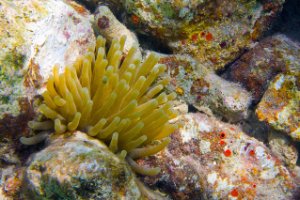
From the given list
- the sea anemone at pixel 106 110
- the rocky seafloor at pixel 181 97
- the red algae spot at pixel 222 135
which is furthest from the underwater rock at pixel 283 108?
the sea anemone at pixel 106 110


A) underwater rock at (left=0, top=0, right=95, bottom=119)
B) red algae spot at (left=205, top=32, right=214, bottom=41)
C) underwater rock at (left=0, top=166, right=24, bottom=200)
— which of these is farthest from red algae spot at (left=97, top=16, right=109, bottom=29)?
underwater rock at (left=0, top=166, right=24, bottom=200)

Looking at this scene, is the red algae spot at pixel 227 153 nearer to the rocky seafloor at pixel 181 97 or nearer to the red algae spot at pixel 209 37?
the rocky seafloor at pixel 181 97

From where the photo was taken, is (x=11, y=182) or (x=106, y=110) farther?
Answer: (x=106, y=110)

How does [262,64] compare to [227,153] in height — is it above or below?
above

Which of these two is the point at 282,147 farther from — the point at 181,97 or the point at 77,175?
the point at 77,175

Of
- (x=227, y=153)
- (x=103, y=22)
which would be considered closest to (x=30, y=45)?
(x=103, y=22)

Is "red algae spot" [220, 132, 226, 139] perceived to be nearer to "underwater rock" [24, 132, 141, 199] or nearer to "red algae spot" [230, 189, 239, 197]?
"red algae spot" [230, 189, 239, 197]

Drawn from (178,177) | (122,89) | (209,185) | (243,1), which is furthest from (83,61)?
(243,1)
